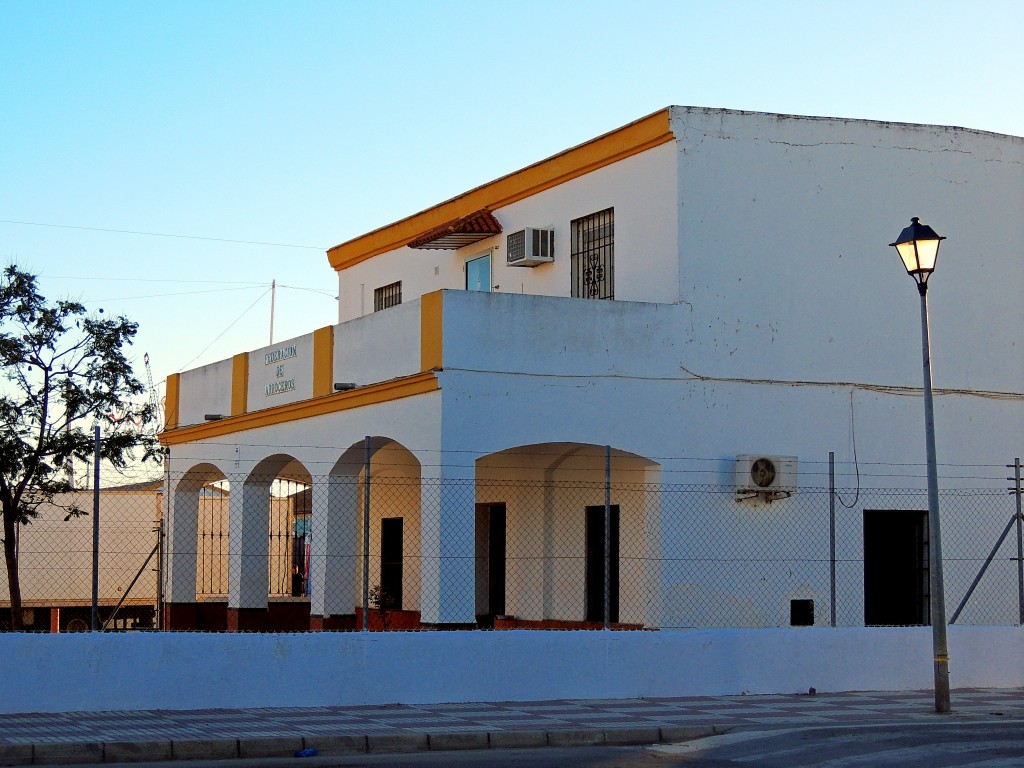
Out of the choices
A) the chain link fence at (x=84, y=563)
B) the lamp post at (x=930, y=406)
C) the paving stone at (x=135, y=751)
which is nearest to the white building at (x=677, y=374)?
the lamp post at (x=930, y=406)

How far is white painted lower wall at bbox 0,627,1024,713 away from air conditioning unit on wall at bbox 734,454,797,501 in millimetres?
2451

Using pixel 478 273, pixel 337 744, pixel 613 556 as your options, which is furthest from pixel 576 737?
pixel 478 273

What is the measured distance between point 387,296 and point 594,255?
643cm

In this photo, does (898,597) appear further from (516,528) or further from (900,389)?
(516,528)

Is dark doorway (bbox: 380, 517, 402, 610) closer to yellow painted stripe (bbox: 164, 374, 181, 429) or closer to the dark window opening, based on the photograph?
yellow painted stripe (bbox: 164, 374, 181, 429)

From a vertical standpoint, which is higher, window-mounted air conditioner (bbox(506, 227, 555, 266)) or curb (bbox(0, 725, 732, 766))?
window-mounted air conditioner (bbox(506, 227, 555, 266))

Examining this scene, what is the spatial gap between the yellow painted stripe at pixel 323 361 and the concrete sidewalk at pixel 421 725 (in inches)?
252

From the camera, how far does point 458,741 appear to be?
40.1ft

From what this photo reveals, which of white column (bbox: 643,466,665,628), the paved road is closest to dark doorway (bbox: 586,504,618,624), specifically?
white column (bbox: 643,466,665,628)

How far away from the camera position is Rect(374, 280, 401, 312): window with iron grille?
2527cm

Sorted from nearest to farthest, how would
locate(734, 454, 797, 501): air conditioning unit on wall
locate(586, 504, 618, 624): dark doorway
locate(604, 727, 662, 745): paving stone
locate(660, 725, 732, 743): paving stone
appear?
locate(604, 727, 662, 745): paving stone, locate(660, 725, 732, 743): paving stone, locate(734, 454, 797, 501): air conditioning unit on wall, locate(586, 504, 618, 624): dark doorway

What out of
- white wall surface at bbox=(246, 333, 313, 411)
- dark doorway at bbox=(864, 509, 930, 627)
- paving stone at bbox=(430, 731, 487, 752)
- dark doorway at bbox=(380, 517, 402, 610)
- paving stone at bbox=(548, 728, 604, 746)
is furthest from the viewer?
dark doorway at bbox=(380, 517, 402, 610)

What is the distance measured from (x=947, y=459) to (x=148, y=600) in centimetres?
1720

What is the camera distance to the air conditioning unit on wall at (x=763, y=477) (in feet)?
60.3
